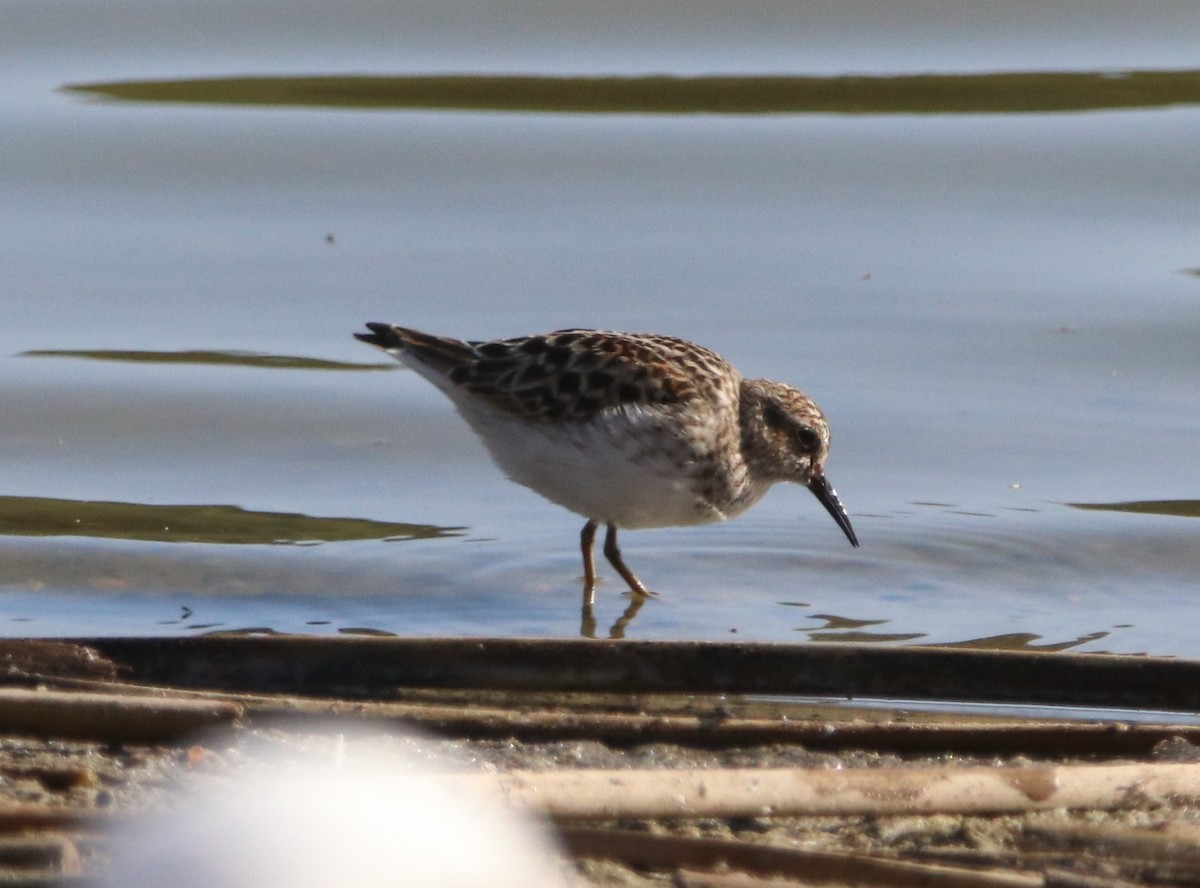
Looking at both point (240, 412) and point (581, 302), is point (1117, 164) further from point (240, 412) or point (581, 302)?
point (240, 412)

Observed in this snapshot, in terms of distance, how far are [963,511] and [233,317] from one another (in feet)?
11.8

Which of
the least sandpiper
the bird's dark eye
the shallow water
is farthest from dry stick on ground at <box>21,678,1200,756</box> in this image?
the bird's dark eye

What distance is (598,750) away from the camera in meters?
3.85

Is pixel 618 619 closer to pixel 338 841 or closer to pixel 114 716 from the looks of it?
pixel 114 716

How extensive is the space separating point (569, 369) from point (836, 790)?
10.5 feet

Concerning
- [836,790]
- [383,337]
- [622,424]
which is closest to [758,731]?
[836,790]

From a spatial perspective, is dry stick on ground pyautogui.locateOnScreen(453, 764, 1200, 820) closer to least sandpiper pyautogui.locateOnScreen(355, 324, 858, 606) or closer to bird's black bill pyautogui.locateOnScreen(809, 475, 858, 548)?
least sandpiper pyautogui.locateOnScreen(355, 324, 858, 606)

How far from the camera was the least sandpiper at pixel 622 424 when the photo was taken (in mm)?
6305

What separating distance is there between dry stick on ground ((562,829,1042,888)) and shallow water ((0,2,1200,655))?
109 inches

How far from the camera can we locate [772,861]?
3109 mm

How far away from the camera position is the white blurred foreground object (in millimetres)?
2740

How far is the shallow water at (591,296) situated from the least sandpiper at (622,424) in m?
0.30

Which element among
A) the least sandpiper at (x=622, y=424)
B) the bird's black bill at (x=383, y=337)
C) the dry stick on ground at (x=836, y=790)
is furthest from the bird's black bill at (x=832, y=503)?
A: the dry stick on ground at (x=836, y=790)

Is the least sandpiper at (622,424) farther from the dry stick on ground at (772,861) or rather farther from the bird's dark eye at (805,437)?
the dry stick on ground at (772,861)
